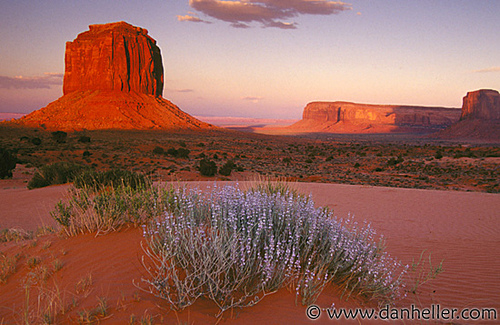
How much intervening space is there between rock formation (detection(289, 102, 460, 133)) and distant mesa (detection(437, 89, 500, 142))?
32393mm

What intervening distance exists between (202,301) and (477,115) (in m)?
149

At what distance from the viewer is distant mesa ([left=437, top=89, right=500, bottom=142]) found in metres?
112

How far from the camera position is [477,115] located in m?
121

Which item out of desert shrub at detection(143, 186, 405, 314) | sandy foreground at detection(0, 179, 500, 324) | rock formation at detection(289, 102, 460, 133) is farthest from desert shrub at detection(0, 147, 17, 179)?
rock formation at detection(289, 102, 460, 133)

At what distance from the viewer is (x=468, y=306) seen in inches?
161

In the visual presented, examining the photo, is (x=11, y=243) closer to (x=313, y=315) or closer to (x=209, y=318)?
(x=209, y=318)

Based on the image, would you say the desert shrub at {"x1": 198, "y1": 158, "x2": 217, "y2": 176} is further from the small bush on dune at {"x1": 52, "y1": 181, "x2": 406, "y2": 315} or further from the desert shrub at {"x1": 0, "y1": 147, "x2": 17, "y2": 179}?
the small bush on dune at {"x1": 52, "y1": 181, "x2": 406, "y2": 315}

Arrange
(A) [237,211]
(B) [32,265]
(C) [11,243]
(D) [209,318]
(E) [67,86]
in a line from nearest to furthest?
(D) [209,318]
(B) [32,265]
(A) [237,211]
(C) [11,243]
(E) [67,86]

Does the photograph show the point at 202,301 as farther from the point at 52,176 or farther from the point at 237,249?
the point at 52,176

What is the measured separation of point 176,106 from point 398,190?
268 ft

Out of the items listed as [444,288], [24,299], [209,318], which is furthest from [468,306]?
[24,299]

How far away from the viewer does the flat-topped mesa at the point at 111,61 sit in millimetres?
80312

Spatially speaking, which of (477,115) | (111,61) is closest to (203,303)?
(111,61)

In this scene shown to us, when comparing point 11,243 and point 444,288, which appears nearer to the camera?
point 444,288
